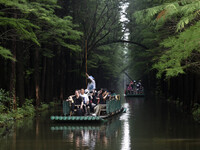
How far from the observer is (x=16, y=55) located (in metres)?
27.0

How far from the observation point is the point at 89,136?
16750 millimetres

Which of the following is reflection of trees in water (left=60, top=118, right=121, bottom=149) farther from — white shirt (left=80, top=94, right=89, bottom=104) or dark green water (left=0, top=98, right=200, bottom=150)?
white shirt (left=80, top=94, right=89, bottom=104)

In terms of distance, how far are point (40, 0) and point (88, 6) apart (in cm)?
1982

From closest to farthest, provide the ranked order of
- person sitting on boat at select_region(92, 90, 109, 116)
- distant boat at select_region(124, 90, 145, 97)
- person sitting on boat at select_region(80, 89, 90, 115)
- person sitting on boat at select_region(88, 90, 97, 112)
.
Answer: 1. person sitting on boat at select_region(80, 89, 90, 115)
2. person sitting on boat at select_region(92, 90, 109, 116)
3. person sitting on boat at select_region(88, 90, 97, 112)
4. distant boat at select_region(124, 90, 145, 97)

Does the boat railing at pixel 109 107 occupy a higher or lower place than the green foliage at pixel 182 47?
lower

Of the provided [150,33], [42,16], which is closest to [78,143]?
[42,16]

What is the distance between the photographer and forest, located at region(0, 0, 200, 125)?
18.1 meters

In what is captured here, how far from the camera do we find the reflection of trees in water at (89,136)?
1458cm

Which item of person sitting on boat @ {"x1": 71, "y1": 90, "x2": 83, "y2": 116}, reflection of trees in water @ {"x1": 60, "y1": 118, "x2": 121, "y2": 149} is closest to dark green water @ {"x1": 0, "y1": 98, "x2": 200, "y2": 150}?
reflection of trees in water @ {"x1": 60, "y1": 118, "x2": 121, "y2": 149}

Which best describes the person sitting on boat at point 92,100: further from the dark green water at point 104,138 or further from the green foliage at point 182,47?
the green foliage at point 182,47

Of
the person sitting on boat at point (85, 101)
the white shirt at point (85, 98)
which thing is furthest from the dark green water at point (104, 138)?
the white shirt at point (85, 98)

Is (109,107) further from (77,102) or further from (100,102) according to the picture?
(77,102)

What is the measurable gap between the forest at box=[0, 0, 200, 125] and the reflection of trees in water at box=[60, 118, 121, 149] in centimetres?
438

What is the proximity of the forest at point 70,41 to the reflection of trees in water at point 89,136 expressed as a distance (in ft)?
14.4
